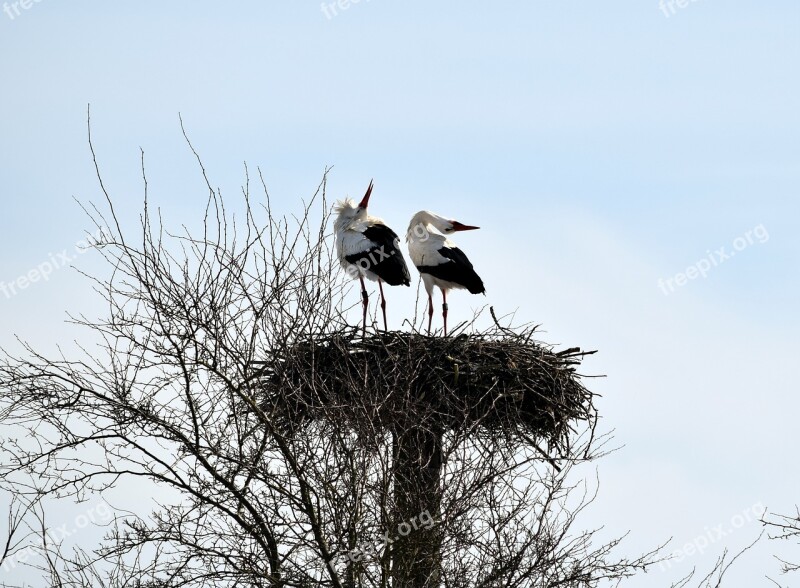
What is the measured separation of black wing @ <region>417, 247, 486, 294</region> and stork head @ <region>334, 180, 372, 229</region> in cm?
94

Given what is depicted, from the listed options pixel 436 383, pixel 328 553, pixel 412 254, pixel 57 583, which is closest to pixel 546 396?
pixel 436 383

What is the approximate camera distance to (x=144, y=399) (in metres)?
7.44

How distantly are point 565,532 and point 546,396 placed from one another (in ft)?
7.30

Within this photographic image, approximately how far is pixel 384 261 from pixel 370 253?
0.59 ft

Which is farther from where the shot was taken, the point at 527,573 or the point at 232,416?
the point at 527,573

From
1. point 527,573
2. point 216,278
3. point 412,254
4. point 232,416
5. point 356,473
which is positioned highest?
point 412,254

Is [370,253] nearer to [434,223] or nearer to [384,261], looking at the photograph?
[384,261]

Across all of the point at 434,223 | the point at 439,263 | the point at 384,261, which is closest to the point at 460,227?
the point at 434,223

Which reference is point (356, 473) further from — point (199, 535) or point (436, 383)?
point (436, 383)

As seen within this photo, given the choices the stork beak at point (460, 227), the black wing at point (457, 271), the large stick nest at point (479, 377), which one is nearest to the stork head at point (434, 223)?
the stork beak at point (460, 227)

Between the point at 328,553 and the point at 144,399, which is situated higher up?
the point at 144,399

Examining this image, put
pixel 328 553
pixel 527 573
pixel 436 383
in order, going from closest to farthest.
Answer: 1. pixel 328 553
2. pixel 527 573
3. pixel 436 383

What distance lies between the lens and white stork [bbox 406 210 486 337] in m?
12.8

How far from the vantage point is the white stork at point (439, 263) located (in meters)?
12.8
